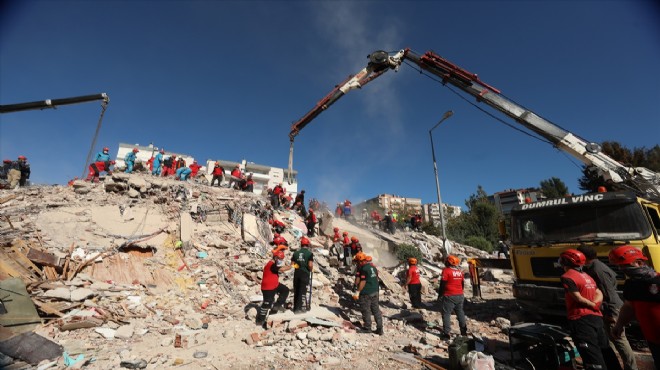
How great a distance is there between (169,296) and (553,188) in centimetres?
5051

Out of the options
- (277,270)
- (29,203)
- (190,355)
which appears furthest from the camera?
(29,203)

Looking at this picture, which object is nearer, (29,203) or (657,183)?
(657,183)

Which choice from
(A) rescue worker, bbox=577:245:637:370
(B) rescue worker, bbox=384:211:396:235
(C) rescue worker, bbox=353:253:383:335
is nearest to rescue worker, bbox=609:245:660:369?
(A) rescue worker, bbox=577:245:637:370

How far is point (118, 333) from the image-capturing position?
5.17 metres

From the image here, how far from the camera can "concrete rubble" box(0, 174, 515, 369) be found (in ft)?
15.6

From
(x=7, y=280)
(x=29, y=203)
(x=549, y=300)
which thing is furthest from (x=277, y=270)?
(x=29, y=203)

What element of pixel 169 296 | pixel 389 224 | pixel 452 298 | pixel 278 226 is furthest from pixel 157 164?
pixel 452 298

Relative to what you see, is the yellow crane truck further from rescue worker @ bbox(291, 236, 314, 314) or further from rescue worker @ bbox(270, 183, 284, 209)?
rescue worker @ bbox(270, 183, 284, 209)

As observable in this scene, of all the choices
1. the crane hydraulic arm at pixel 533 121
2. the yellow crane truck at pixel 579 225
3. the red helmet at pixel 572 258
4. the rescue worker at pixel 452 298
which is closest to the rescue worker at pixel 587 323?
the red helmet at pixel 572 258

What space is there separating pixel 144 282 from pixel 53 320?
2.17 meters

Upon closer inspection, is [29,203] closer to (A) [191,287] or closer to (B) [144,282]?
(B) [144,282]

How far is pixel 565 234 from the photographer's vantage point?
567 cm

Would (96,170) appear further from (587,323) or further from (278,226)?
(587,323)

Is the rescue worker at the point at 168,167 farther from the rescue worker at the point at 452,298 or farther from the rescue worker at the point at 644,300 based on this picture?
the rescue worker at the point at 644,300
